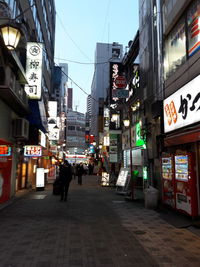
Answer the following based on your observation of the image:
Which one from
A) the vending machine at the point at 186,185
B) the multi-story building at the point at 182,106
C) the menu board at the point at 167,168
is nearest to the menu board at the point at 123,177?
the multi-story building at the point at 182,106

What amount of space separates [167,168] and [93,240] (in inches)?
224

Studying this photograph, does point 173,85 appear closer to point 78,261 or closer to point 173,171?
point 173,171

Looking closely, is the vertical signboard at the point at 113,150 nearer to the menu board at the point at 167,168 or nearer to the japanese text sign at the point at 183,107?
the menu board at the point at 167,168

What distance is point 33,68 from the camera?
17.2m

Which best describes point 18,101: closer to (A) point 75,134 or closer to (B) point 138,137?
(B) point 138,137

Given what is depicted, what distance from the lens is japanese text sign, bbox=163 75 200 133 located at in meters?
8.29

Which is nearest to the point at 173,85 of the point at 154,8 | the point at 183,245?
the point at 154,8

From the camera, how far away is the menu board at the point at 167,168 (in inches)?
410

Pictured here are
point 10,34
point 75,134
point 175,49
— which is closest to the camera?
point 10,34

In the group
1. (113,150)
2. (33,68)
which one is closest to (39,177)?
(33,68)

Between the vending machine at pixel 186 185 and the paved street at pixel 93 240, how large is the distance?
0.88m

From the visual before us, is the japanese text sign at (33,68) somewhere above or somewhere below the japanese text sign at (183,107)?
above

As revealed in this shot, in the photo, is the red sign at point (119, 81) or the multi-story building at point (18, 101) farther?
the red sign at point (119, 81)

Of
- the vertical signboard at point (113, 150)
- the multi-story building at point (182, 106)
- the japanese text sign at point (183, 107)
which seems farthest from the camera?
the vertical signboard at point (113, 150)
